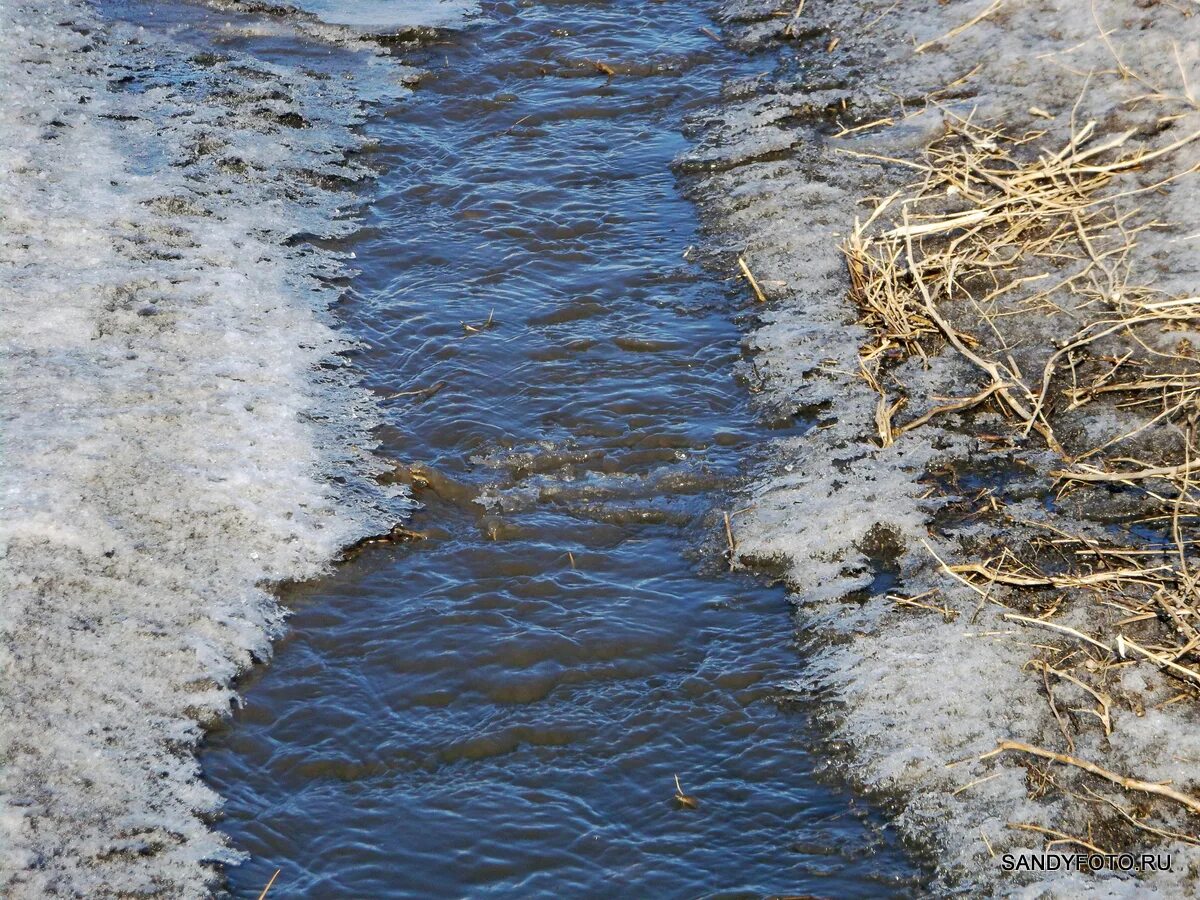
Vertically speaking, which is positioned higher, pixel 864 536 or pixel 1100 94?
pixel 1100 94

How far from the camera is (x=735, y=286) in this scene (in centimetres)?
649

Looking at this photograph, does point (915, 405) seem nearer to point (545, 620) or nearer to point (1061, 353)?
point (1061, 353)

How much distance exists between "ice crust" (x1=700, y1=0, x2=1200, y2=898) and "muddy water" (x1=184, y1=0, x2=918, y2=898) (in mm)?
194

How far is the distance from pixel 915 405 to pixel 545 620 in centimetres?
203

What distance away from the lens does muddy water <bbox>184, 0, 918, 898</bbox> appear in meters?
3.65

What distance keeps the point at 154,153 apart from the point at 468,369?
2.86 m

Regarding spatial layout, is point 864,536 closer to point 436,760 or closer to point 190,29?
point 436,760

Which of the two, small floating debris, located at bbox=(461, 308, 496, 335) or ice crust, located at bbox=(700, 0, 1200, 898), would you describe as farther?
small floating debris, located at bbox=(461, 308, 496, 335)

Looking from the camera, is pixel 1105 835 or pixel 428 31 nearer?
pixel 1105 835

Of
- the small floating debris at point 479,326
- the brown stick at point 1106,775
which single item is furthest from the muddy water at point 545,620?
the brown stick at point 1106,775

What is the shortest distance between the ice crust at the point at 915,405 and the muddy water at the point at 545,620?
7.6 inches

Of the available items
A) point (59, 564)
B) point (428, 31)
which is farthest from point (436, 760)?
point (428, 31)

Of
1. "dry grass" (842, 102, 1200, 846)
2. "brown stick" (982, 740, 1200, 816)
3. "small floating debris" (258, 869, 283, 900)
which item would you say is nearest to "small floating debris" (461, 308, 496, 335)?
"dry grass" (842, 102, 1200, 846)

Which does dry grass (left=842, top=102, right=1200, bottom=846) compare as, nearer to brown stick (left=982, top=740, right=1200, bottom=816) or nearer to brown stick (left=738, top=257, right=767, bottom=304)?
brown stick (left=982, top=740, right=1200, bottom=816)
